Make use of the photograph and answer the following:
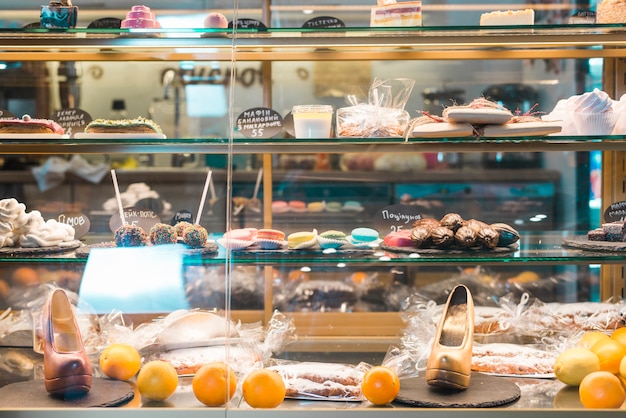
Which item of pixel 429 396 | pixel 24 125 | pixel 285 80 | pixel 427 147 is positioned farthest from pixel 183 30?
pixel 285 80

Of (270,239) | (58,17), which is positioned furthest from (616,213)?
(58,17)

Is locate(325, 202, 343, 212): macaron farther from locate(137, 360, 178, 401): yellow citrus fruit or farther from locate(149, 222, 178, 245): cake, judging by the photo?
locate(137, 360, 178, 401): yellow citrus fruit

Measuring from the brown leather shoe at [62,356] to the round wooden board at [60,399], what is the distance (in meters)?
0.03

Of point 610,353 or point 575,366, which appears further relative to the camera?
point 610,353

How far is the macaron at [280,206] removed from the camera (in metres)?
4.19

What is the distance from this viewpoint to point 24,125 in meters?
2.47

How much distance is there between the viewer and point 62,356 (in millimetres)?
2166

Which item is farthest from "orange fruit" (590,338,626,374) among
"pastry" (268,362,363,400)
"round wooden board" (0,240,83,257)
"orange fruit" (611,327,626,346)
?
"round wooden board" (0,240,83,257)

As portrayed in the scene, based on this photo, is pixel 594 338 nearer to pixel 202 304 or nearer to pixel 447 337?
pixel 447 337

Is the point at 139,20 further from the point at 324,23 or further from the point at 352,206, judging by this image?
the point at 352,206

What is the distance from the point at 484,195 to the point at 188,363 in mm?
2815

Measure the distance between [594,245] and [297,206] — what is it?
6.72 feet

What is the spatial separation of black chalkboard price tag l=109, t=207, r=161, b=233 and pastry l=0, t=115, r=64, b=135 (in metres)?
0.36

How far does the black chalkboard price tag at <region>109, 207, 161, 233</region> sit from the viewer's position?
2.59 meters
